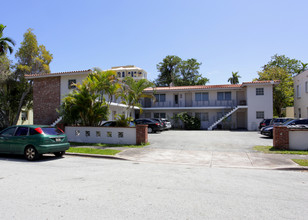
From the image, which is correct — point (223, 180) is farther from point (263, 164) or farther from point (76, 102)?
point (76, 102)

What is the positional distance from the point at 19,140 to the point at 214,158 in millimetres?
8254

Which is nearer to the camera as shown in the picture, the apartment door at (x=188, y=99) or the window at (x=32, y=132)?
the window at (x=32, y=132)

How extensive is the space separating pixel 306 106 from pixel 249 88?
5897 millimetres

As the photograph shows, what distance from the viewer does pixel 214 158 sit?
1016 cm

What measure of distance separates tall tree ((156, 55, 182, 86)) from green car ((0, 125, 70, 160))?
138 feet

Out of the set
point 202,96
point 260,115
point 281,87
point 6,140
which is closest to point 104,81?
point 6,140

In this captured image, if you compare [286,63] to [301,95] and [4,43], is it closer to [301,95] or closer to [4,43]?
[301,95]

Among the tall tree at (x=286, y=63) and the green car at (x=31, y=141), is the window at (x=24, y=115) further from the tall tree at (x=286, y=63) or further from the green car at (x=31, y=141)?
the tall tree at (x=286, y=63)

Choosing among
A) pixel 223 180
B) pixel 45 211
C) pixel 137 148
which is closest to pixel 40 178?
pixel 45 211

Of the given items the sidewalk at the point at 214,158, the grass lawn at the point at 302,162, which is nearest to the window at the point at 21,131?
the sidewalk at the point at 214,158

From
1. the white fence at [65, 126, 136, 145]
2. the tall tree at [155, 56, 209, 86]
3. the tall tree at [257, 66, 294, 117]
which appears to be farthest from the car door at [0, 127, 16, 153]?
the tall tree at [155, 56, 209, 86]

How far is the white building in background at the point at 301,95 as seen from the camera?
79.0 feet

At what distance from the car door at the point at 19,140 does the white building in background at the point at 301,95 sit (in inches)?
993

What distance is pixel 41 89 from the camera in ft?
70.1
